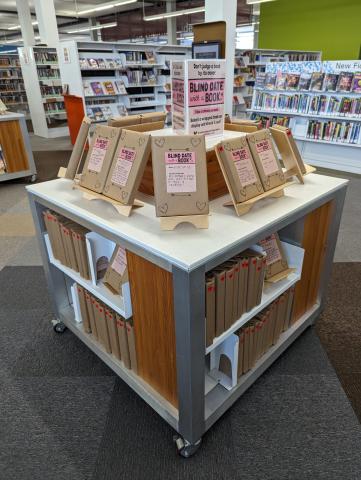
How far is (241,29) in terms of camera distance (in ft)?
49.6

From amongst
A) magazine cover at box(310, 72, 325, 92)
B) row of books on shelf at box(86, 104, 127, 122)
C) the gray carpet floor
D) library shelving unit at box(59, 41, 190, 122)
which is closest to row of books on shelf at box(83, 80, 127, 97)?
library shelving unit at box(59, 41, 190, 122)

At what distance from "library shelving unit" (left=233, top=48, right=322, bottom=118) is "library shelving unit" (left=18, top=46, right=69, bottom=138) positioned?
14.1 ft

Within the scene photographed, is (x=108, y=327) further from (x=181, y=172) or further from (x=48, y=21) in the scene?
(x=48, y=21)

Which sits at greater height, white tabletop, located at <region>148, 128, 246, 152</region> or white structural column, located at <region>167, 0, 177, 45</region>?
white structural column, located at <region>167, 0, 177, 45</region>

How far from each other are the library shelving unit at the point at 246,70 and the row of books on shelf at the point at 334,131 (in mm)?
3188

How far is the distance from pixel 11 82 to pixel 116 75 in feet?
21.1

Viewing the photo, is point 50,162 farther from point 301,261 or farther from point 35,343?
point 301,261

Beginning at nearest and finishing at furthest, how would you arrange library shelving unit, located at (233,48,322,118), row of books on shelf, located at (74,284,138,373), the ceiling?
row of books on shelf, located at (74,284,138,373) < library shelving unit, located at (233,48,322,118) < the ceiling

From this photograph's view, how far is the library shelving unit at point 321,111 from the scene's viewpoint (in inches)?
194

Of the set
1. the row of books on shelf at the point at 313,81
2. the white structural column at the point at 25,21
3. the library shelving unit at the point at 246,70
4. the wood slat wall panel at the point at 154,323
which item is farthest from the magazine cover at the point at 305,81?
the white structural column at the point at 25,21

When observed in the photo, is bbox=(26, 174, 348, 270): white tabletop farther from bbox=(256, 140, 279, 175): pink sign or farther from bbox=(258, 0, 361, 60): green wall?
bbox=(258, 0, 361, 60): green wall

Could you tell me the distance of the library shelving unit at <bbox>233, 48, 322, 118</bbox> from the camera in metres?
8.02

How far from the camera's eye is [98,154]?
1.50 meters

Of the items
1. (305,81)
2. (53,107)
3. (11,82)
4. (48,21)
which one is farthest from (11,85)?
(305,81)
